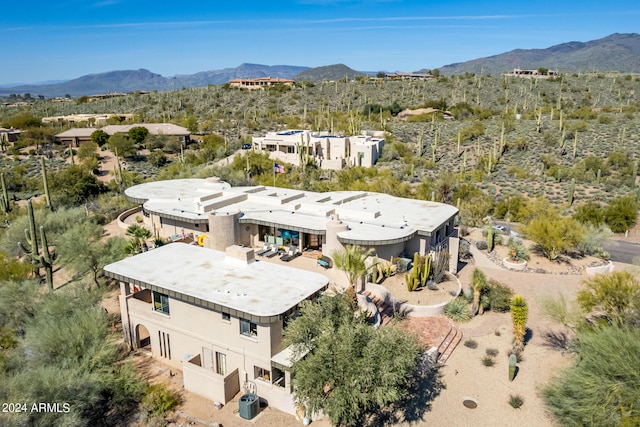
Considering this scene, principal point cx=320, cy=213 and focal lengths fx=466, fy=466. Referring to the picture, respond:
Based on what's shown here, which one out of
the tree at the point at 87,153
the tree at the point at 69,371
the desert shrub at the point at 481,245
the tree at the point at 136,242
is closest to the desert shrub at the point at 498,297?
the desert shrub at the point at 481,245

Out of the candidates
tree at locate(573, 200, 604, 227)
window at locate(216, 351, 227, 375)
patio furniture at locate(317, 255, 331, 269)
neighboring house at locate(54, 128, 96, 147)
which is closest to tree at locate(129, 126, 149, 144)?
neighboring house at locate(54, 128, 96, 147)

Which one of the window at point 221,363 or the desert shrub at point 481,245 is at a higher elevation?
the window at point 221,363

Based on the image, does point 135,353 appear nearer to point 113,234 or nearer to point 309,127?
point 113,234

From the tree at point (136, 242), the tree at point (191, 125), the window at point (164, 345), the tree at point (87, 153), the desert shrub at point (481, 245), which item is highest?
the tree at point (191, 125)

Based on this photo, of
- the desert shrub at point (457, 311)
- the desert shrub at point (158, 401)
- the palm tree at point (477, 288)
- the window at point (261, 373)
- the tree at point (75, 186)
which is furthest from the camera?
the tree at point (75, 186)

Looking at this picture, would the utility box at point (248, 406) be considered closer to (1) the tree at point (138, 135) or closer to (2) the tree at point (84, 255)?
(2) the tree at point (84, 255)

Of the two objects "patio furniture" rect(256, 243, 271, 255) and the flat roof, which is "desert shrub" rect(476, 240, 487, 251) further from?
the flat roof

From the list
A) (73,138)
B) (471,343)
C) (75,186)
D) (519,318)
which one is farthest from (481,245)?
(73,138)
